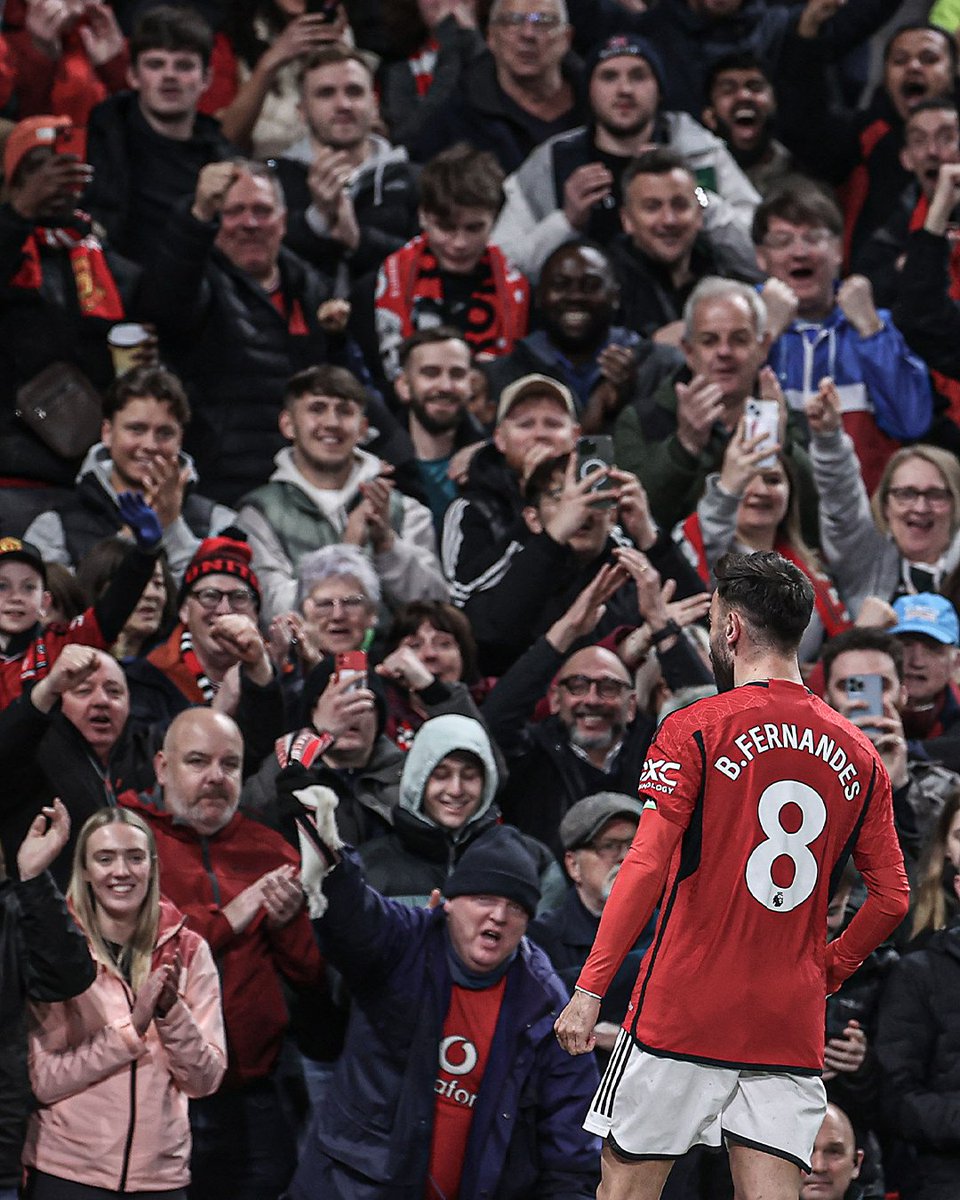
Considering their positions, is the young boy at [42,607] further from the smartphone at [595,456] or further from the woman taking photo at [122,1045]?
the smartphone at [595,456]

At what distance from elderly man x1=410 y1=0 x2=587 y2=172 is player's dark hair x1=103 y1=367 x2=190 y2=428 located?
3370mm

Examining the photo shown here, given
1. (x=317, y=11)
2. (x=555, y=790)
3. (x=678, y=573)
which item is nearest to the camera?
(x=555, y=790)

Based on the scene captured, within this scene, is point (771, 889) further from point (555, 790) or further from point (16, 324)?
point (16, 324)

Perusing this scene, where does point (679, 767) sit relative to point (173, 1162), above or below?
above

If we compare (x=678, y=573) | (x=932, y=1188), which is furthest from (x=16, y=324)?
(x=932, y=1188)

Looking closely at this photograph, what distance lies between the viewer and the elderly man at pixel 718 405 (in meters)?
9.64

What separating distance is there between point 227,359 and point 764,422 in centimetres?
246

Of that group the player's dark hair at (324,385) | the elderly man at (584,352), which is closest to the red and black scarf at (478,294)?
the elderly man at (584,352)

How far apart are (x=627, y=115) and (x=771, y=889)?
22.1 feet

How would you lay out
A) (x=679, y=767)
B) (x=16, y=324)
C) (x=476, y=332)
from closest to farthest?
(x=679, y=767)
(x=16, y=324)
(x=476, y=332)

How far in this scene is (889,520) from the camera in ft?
32.7

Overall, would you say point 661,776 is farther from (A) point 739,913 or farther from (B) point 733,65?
(B) point 733,65

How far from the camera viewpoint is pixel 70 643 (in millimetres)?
8070

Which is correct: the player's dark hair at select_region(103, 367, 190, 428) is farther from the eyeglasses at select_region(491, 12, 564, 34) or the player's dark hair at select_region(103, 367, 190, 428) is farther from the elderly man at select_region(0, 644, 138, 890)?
the eyeglasses at select_region(491, 12, 564, 34)
